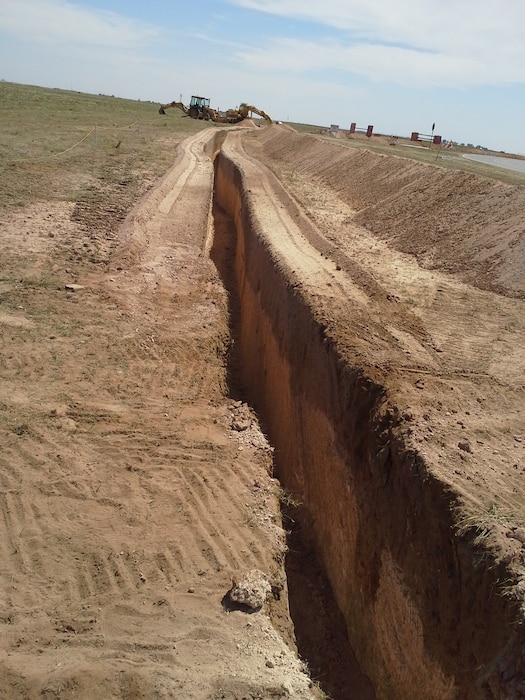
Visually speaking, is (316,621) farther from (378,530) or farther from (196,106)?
(196,106)

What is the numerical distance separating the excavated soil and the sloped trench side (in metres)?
0.02

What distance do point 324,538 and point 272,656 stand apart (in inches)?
71.2

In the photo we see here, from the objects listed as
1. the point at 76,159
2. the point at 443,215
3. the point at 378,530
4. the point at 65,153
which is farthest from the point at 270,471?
the point at 65,153

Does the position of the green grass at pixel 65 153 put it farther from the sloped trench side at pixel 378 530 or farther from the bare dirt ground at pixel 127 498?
the sloped trench side at pixel 378 530

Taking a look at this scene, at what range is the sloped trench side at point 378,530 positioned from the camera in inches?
164

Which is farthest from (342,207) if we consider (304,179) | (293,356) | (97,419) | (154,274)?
(97,419)

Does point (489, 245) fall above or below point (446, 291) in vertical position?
above

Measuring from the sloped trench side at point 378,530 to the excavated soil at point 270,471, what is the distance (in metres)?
0.02

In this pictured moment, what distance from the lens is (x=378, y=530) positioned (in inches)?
219

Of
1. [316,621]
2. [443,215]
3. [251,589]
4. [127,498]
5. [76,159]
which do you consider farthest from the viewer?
[76,159]

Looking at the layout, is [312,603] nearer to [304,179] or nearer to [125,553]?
[125,553]

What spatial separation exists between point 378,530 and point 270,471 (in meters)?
3.00

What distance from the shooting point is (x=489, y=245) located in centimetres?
1264

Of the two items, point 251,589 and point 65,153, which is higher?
point 65,153
